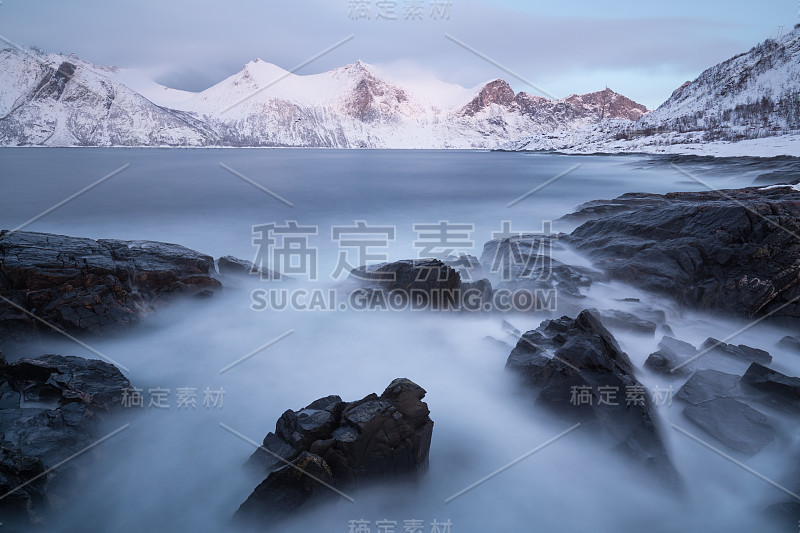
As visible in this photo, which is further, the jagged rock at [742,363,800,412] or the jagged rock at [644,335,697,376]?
the jagged rock at [644,335,697,376]

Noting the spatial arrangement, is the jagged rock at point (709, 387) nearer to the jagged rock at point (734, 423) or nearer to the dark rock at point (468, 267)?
the jagged rock at point (734, 423)

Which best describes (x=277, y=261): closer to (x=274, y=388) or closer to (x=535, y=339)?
(x=274, y=388)

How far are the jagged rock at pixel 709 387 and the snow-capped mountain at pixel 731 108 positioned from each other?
223 feet

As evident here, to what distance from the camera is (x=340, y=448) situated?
383 centimetres

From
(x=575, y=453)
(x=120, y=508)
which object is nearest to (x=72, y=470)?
(x=120, y=508)

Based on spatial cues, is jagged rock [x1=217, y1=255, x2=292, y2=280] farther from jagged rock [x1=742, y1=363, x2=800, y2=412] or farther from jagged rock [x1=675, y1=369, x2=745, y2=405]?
jagged rock [x1=742, y1=363, x2=800, y2=412]

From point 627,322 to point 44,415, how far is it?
8.66 m

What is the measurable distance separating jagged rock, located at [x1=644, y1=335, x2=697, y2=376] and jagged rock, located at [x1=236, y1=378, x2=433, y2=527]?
4.01m

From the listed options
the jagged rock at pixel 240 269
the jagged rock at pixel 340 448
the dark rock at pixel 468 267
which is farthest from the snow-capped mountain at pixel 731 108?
the jagged rock at pixel 340 448

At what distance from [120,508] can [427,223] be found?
1621cm

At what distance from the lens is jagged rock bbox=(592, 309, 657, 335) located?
6.94 metres

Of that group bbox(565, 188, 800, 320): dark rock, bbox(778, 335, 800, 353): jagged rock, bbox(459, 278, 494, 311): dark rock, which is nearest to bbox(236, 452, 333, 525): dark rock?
bbox(459, 278, 494, 311): dark rock

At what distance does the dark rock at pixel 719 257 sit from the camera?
723 centimetres

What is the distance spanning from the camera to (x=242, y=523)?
12.1 ft
